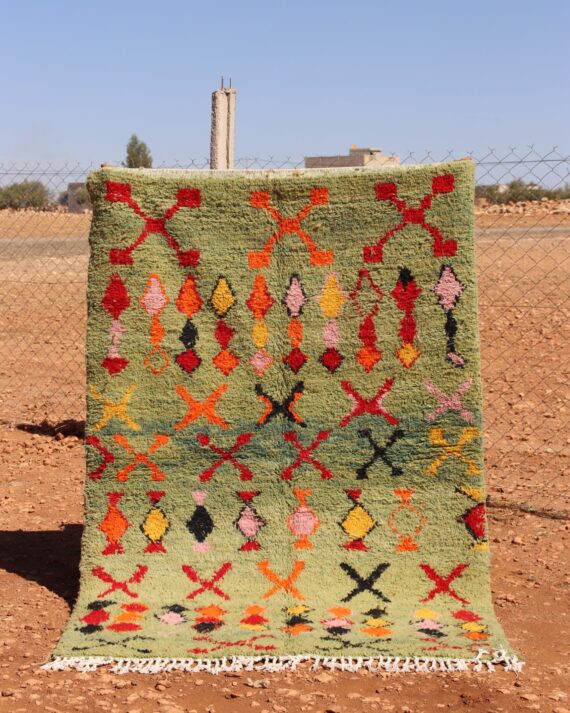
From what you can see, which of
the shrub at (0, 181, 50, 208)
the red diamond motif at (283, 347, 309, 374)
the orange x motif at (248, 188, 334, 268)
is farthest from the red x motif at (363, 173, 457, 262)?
the shrub at (0, 181, 50, 208)

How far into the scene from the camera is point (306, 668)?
4027 millimetres

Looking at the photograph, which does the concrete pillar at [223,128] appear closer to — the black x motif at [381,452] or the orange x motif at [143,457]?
the orange x motif at [143,457]

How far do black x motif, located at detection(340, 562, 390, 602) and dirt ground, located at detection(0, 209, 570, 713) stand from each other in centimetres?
55

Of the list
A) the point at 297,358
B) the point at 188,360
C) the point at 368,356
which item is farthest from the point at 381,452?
the point at 188,360

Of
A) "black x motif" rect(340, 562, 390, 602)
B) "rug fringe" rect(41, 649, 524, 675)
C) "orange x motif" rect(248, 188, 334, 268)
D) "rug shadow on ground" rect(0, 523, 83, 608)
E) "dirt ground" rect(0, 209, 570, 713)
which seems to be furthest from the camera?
"rug shadow on ground" rect(0, 523, 83, 608)

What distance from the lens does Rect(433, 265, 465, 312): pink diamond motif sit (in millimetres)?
4586

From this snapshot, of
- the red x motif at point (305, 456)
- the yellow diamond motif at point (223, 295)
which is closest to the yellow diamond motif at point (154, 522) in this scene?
the red x motif at point (305, 456)

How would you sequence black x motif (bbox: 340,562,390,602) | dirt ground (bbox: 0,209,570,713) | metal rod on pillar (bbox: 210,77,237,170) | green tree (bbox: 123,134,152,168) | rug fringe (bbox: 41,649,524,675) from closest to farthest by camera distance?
dirt ground (bbox: 0,209,570,713)
rug fringe (bbox: 41,649,524,675)
black x motif (bbox: 340,562,390,602)
metal rod on pillar (bbox: 210,77,237,170)
green tree (bbox: 123,134,152,168)

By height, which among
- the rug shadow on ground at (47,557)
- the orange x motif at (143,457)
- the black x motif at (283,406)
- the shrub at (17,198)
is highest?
the shrub at (17,198)

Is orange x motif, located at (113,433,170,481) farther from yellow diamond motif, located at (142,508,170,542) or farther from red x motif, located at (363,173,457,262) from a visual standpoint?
red x motif, located at (363,173,457,262)

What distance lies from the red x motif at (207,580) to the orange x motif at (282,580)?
151 millimetres

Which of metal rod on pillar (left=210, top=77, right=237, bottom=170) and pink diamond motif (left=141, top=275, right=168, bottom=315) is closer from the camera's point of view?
pink diamond motif (left=141, top=275, right=168, bottom=315)

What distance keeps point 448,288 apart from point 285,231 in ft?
2.44

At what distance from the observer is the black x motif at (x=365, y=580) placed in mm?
4551
